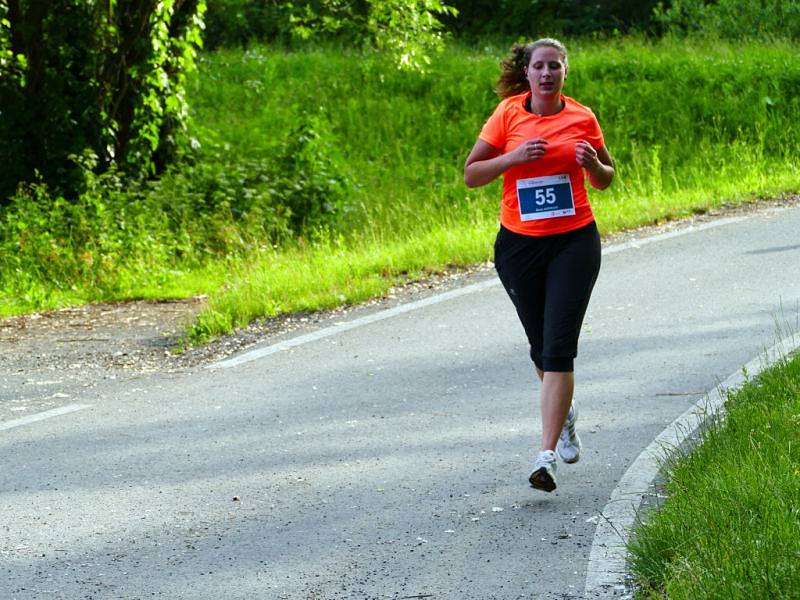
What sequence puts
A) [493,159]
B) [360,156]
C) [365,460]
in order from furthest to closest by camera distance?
[360,156] < [365,460] < [493,159]

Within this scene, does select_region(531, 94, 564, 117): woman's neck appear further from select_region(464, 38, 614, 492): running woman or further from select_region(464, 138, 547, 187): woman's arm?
select_region(464, 138, 547, 187): woman's arm

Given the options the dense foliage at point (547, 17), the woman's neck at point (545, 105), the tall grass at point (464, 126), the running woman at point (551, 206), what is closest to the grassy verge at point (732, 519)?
the running woman at point (551, 206)

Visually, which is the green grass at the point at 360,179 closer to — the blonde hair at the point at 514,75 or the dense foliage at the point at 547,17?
the blonde hair at the point at 514,75

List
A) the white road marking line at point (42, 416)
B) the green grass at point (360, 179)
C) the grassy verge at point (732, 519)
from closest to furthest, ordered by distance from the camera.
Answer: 1. the grassy verge at point (732, 519)
2. the white road marking line at point (42, 416)
3. the green grass at point (360, 179)

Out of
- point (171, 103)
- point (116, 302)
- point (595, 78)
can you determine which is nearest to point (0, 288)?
point (116, 302)

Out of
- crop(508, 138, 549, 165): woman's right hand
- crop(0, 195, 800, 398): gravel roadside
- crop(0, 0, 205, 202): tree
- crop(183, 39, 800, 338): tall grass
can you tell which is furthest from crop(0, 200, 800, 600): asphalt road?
crop(0, 0, 205, 202): tree

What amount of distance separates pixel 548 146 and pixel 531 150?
183mm

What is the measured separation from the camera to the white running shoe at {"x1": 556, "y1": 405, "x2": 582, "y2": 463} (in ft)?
20.3

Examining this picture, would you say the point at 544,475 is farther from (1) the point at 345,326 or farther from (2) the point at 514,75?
(1) the point at 345,326

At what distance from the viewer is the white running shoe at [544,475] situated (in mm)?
5699

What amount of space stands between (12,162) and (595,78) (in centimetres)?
1130

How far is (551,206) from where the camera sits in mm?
5863

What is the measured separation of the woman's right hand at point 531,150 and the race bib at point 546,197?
161 millimetres

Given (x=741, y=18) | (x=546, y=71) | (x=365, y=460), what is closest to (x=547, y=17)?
(x=741, y=18)
